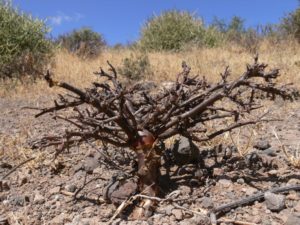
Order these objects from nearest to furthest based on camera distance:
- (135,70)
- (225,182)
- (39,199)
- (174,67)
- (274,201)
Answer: (274,201) → (225,182) → (39,199) → (135,70) → (174,67)

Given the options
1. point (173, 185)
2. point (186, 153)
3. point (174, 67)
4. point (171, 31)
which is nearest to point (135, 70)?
point (174, 67)

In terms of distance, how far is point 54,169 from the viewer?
3.07 metres

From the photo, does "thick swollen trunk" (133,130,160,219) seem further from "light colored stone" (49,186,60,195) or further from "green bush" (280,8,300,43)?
"green bush" (280,8,300,43)

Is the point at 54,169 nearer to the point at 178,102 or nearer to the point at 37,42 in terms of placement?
the point at 178,102

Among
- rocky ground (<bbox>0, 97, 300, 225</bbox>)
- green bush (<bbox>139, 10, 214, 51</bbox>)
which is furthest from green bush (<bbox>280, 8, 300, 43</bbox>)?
rocky ground (<bbox>0, 97, 300, 225</bbox>)

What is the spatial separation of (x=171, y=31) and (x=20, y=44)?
6.10m

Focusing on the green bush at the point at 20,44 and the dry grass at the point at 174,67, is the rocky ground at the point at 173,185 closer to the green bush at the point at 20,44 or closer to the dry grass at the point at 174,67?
the dry grass at the point at 174,67

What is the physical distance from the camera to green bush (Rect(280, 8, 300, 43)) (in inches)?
528

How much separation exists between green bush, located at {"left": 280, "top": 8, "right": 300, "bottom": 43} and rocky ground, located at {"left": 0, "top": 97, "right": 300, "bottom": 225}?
35.1 ft

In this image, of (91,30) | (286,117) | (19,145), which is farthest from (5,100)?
(91,30)

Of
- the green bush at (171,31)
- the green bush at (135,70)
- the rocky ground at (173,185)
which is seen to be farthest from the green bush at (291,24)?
the rocky ground at (173,185)

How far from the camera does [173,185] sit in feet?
8.48

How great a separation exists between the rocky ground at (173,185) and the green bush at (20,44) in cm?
544

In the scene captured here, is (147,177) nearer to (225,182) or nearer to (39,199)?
(225,182)
